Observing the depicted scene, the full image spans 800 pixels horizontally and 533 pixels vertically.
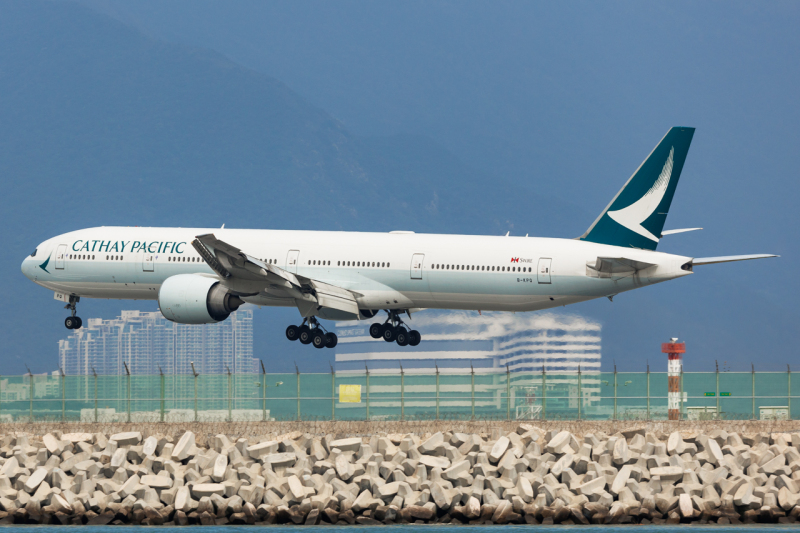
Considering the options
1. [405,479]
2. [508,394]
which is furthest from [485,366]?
[405,479]

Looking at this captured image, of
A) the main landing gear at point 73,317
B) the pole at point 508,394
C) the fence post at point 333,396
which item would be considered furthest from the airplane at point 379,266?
the fence post at point 333,396

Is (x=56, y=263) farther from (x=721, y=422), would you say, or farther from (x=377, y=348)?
(x=377, y=348)

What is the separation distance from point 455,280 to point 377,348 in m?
84.2

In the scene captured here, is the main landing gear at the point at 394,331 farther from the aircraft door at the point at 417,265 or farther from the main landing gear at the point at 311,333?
the aircraft door at the point at 417,265

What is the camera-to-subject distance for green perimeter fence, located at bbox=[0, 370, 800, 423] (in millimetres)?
47062

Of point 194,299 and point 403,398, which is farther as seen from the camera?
point 194,299

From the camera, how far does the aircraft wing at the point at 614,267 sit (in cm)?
4984

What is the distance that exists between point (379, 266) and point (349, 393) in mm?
8941

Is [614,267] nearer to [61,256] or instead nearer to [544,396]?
[544,396]

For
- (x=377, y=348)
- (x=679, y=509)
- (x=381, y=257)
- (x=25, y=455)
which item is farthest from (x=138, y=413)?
(x=377, y=348)

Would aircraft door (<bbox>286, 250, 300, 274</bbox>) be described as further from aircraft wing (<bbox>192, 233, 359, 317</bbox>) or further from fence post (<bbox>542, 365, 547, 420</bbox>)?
fence post (<bbox>542, 365, 547, 420</bbox>)

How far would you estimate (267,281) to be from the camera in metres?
54.4

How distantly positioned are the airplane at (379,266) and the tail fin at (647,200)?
0.04 meters

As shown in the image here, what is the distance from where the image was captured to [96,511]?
41.7 meters
